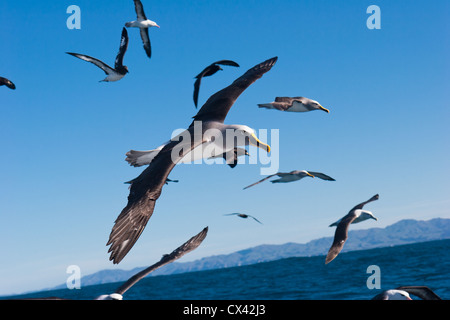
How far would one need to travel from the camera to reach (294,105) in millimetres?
13500

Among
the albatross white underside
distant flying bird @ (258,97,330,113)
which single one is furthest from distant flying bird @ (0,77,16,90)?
distant flying bird @ (258,97,330,113)

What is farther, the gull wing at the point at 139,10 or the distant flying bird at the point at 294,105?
the gull wing at the point at 139,10

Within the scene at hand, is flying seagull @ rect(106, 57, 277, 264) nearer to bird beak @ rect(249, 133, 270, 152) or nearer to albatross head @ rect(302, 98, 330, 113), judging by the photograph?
bird beak @ rect(249, 133, 270, 152)

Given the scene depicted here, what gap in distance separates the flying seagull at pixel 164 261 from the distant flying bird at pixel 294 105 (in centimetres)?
465

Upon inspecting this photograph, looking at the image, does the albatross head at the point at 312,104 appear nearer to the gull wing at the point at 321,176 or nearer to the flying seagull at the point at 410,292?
the gull wing at the point at 321,176

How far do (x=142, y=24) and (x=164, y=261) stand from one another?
11.2 meters

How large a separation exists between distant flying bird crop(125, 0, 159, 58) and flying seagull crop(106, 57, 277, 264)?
6081 mm

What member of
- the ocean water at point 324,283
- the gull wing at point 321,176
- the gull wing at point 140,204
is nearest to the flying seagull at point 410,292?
the gull wing at point 140,204

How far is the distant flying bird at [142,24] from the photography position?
1703cm

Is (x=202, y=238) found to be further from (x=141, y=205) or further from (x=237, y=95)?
(x=237, y=95)

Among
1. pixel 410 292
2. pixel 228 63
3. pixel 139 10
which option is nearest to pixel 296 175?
pixel 228 63
